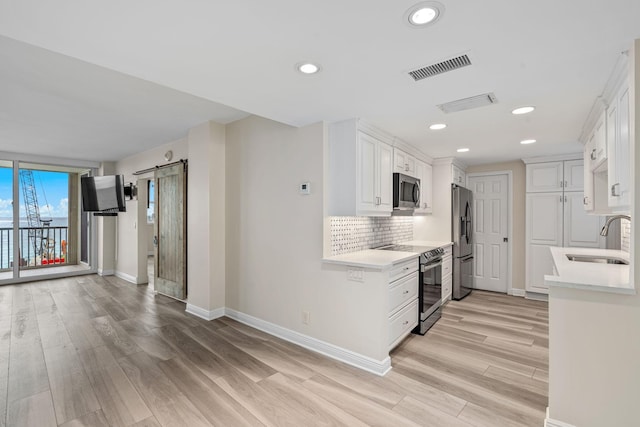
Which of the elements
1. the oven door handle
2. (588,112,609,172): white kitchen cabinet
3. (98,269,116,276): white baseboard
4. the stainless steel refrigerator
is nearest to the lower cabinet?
the oven door handle

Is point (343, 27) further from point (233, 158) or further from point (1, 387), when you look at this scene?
point (1, 387)

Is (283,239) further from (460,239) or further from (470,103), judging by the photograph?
A: (460,239)

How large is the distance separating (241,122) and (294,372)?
2944 millimetres

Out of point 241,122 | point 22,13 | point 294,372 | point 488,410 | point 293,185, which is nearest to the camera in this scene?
point 22,13

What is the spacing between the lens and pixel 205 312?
3.89 metres

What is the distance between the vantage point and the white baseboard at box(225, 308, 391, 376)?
8.64 ft

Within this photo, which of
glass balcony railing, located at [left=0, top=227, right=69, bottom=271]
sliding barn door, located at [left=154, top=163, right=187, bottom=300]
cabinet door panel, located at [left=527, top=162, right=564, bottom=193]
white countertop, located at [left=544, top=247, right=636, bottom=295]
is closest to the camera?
white countertop, located at [left=544, top=247, right=636, bottom=295]

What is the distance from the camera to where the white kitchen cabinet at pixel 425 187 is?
4.43 m

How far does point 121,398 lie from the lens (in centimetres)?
223

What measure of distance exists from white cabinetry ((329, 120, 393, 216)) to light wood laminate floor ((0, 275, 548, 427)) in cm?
150

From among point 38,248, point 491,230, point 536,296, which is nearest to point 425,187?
point 491,230

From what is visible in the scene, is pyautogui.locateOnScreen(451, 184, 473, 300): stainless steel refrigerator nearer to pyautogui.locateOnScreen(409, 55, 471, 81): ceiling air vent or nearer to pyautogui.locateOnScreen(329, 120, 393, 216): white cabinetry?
pyautogui.locateOnScreen(329, 120, 393, 216): white cabinetry

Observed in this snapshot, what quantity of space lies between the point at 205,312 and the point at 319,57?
11.2ft

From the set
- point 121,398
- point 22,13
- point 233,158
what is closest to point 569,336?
point 121,398
